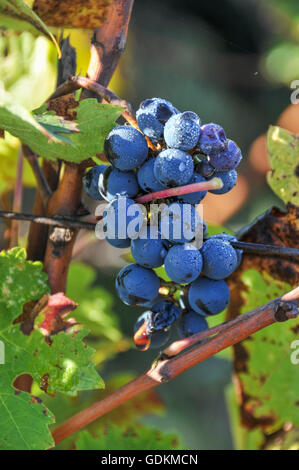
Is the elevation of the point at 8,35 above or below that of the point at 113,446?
above

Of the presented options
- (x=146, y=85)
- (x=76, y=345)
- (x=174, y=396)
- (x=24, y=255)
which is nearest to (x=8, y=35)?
(x=24, y=255)

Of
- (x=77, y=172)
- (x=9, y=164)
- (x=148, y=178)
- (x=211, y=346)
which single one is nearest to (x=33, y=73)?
(x=9, y=164)

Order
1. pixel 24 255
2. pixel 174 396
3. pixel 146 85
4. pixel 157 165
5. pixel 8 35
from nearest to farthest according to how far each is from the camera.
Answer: pixel 157 165, pixel 24 255, pixel 8 35, pixel 174 396, pixel 146 85

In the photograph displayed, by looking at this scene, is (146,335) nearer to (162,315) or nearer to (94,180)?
(162,315)

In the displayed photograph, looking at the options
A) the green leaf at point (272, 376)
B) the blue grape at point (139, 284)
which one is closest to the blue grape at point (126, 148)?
the blue grape at point (139, 284)

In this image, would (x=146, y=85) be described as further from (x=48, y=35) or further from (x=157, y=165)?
(x=157, y=165)

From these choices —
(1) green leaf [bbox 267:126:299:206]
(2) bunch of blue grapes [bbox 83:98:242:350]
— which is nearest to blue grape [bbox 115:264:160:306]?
(2) bunch of blue grapes [bbox 83:98:242:350]
